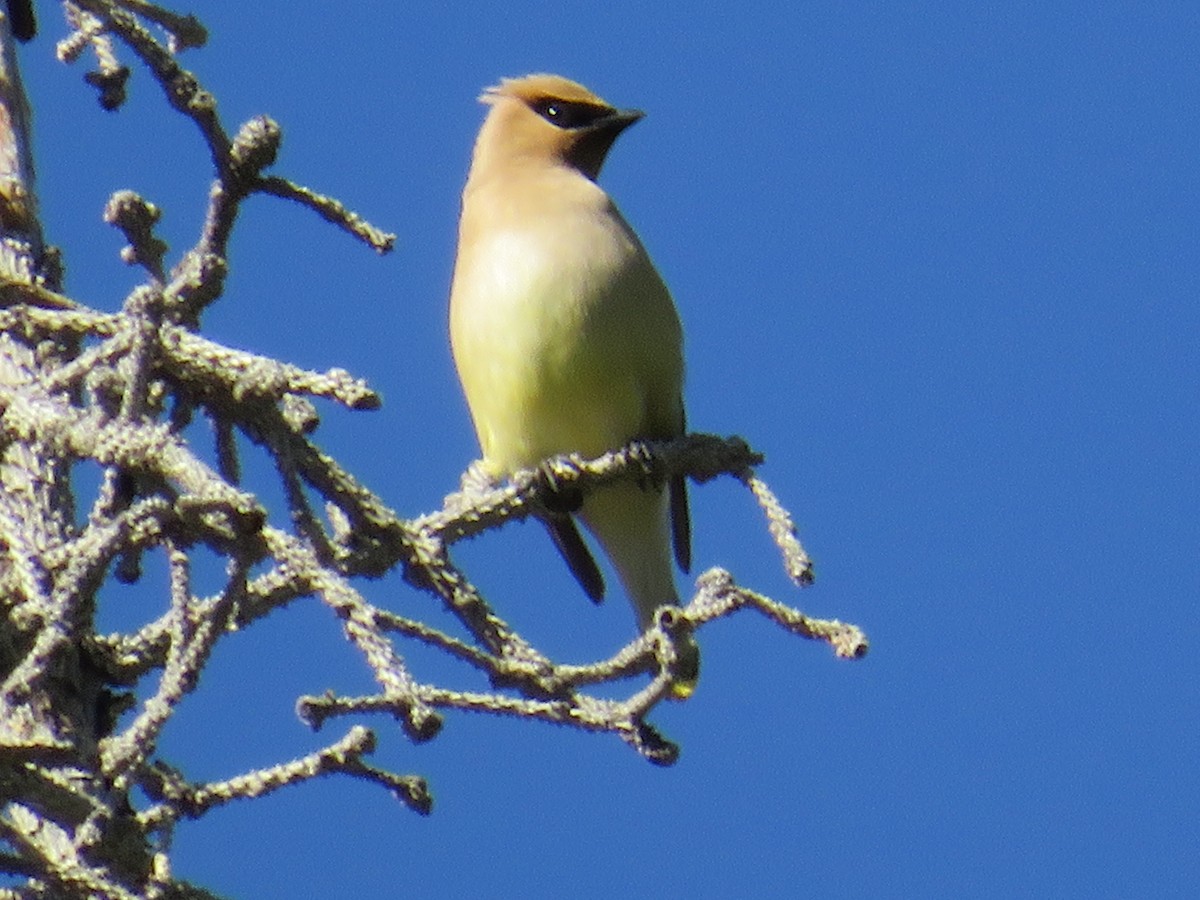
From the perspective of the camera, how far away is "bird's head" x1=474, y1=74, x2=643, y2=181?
4.72 metres

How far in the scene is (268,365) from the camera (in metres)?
1.97

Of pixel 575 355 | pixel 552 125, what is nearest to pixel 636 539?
pixel 575 355

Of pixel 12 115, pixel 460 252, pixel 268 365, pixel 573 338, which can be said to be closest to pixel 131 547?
pixel 268 365

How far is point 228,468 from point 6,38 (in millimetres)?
1223

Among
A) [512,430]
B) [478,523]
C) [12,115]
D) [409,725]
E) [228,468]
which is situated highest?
[512,430]

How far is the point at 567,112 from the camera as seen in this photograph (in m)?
4.81

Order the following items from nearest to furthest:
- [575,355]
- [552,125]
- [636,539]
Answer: [575,355], [636,539], [552,125]

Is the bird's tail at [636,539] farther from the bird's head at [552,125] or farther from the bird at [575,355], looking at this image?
the bird's head at [552,125]

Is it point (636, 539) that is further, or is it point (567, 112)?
point (567, 112)

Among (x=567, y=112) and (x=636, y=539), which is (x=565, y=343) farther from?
(x=567, y=112)

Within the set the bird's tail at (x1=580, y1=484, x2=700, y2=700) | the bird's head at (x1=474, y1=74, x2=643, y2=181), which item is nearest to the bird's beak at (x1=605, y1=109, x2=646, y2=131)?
the bird's head at (x1=474, y1=74, x2=643, y2=181)

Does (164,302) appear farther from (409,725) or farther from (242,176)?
(409,725)

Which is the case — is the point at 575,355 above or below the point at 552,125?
below

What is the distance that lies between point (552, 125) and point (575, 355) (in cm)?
100
